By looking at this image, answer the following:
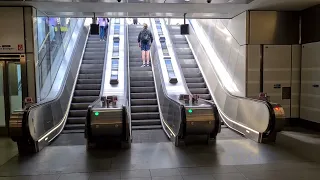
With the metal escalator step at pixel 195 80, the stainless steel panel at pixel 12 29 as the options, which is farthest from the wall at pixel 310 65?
the stainless steel panel at pixel 12 29

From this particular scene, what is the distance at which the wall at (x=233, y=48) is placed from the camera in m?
9.00

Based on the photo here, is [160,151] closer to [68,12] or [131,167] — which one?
[131,167]

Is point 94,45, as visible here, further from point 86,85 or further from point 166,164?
point 166,164

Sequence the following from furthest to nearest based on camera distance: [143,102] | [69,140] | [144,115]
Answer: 1. [143,102]
2. [144,115]
3. [69,140]

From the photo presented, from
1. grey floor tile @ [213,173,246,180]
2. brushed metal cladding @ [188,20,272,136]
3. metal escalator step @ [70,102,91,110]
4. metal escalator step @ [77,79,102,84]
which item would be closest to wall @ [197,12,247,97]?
brushed metal cladding @ [188,20,272,136]

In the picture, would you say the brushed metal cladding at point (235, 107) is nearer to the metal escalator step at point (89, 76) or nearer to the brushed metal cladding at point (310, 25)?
the brushed metal cladding at point (310, 25)

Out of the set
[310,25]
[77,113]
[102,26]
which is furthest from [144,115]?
[102,26]

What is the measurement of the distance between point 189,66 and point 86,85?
4.05 metres

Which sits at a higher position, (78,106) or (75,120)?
(78,106)

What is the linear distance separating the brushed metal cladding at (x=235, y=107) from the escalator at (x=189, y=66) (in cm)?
24

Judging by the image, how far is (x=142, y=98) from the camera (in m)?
10.2

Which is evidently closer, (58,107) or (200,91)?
(58,107)

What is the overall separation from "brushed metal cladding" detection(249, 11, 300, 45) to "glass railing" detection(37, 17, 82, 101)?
587cm

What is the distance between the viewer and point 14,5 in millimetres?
7859
